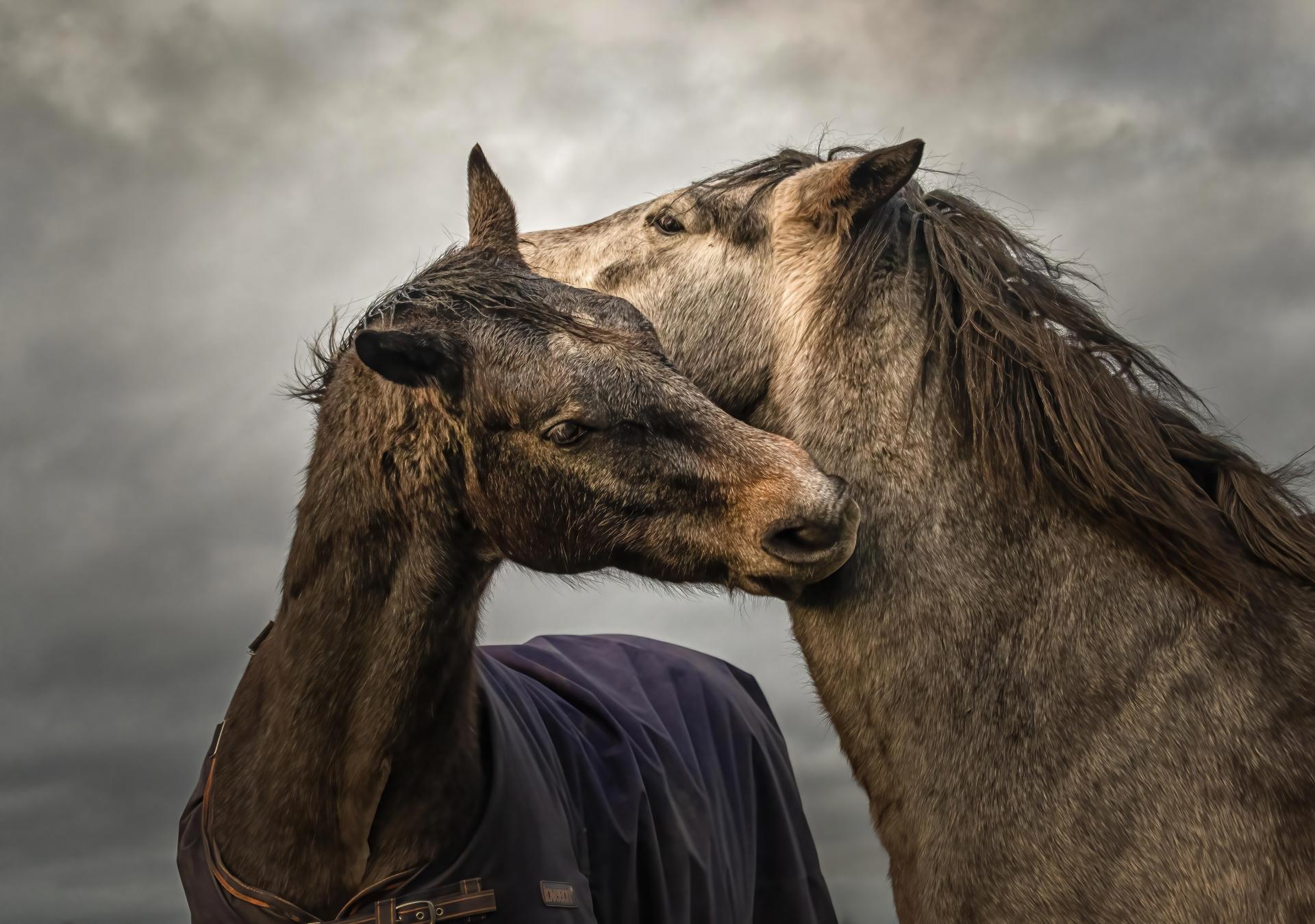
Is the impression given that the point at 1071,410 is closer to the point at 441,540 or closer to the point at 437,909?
the point at 441,540

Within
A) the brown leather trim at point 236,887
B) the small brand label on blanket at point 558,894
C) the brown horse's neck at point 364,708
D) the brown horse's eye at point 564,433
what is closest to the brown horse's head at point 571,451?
the brown horse's eye at point 564,433

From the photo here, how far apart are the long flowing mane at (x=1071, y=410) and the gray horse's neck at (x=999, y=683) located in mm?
95

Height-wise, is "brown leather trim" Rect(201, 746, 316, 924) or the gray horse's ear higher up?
the gray horse's ear

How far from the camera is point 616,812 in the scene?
13.7 ft

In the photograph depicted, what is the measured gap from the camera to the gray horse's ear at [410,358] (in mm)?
3369

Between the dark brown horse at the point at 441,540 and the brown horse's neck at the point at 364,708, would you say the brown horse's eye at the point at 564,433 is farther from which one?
the brown horse's neck at the point at 364,708

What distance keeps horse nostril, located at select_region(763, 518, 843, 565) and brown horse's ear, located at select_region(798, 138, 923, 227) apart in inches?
44.8

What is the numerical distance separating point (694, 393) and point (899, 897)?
162cm

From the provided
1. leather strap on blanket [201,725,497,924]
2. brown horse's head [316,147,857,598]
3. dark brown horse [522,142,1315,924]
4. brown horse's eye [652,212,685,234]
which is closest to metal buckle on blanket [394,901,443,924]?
leather strap on blanket [201,725,497,924]

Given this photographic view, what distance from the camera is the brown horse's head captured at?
350cm

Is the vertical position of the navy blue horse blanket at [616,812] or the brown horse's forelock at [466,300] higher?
the brown horse's forelock at [466,300]

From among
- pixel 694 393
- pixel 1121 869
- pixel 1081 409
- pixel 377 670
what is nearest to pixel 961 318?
pixel 1081 409

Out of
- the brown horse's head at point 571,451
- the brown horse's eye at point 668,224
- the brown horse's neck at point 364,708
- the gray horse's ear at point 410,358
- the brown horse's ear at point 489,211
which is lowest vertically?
the brown horse's neck at point 364,708

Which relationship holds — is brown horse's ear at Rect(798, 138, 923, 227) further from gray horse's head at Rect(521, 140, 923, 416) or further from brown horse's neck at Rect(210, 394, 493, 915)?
brown horse's neck at Rect(210, 394, 493, 915)
